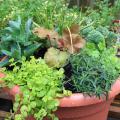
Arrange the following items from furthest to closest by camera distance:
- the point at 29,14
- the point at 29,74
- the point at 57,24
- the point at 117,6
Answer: the point at 117,6 → the point at 29,14 → the point at 57,24 → the point at 29,74

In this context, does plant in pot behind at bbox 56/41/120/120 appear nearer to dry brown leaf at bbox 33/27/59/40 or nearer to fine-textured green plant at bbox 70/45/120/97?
fine-textured green plant at bbox 70/45/120/97

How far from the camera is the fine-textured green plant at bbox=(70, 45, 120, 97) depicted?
1.67 m

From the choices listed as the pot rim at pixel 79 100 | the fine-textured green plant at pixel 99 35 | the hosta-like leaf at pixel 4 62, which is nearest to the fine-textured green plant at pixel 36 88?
the pot rim at pixel 79 100

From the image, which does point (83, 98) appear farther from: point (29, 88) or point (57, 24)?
point (57, 24)

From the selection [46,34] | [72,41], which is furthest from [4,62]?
[72,41]

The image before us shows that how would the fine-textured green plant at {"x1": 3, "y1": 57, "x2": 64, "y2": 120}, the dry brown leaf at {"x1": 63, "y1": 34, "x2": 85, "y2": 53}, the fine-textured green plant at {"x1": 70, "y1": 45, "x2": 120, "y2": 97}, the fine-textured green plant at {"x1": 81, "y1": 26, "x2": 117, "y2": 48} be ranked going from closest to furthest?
the fine-textured green plant at {"x1": 3, "y1": 57, "x2": 64, "y2": 120}
the fine-textured green plant at {"x1": 70, "y1": 45, "x2": 120, "y2": 97}
the dry brown leaf at {"x1": 63, "y1": 34, "x2": 85, "y2": 53}
the fine-textured green plant at {"x1": 81, "y1": 26, "x2": 117, "y2": 48}

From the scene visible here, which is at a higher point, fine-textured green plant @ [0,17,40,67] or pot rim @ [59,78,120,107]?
fine-textured green plant @ [0,17,40,67]

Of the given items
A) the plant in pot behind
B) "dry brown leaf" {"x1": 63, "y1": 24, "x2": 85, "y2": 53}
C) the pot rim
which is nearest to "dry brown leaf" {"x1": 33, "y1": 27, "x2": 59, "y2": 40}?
"dry brown leaf" {"x1": 63, "y1": 24, "x2": 85, "y2": 53}

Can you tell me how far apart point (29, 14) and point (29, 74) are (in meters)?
0.71

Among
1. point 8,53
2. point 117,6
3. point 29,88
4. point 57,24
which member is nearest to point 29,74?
point 29,88

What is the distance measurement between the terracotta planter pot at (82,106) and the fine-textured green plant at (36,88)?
0.18 ft

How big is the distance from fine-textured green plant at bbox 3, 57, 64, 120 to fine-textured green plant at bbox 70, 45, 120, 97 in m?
0.10

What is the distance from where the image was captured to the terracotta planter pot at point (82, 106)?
160 centimetres

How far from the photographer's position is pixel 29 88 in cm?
159
